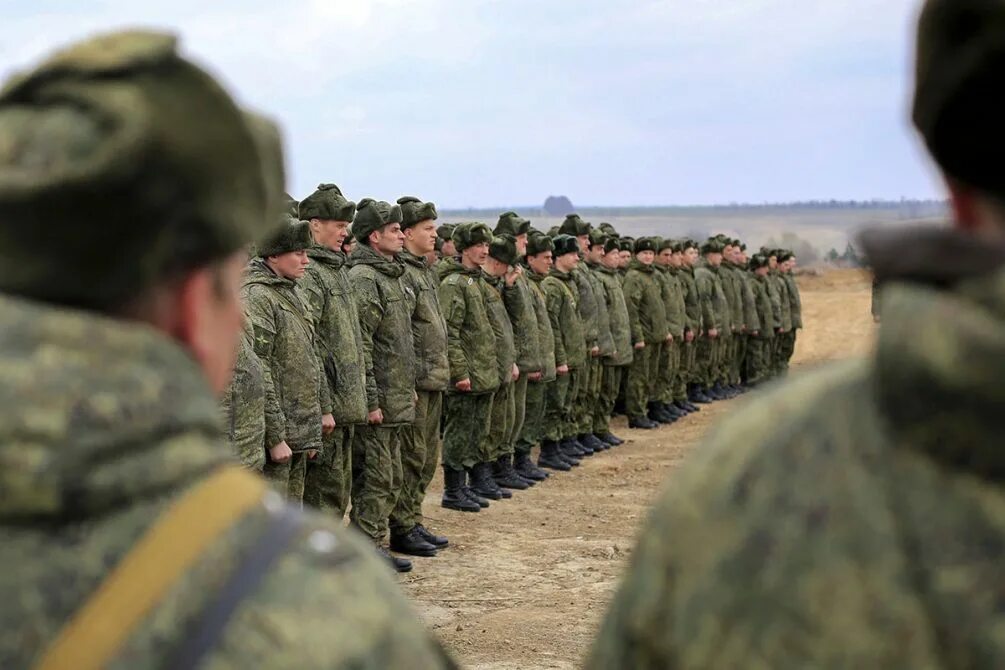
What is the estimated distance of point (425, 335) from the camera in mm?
9109

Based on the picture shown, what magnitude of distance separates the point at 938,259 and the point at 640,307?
50.5ft

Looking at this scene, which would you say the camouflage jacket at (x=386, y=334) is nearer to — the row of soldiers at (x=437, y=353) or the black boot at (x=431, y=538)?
the row of soldiers at (x=437, y=353)

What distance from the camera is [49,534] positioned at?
1.42m

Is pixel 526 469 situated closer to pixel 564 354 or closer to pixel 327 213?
pixel 564 354

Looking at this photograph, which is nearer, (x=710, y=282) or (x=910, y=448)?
(x=910, y=448)

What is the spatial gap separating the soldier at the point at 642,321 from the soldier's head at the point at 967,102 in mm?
14861

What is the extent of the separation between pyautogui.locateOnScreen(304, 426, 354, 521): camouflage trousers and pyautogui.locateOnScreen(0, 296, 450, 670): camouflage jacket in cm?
627

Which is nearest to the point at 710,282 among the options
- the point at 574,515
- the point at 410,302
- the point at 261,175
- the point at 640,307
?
the point at 640,307

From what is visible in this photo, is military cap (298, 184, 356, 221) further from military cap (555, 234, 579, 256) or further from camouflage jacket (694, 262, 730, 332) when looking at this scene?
camouflage jacket (694, 262, 730, 332)

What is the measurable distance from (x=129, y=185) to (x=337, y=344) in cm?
627

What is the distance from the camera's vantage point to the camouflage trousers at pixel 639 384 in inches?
648

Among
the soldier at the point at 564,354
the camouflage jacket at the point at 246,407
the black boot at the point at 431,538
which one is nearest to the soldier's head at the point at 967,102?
the camouflage jacket at the point at 246,407

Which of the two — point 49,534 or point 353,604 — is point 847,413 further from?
point 49,534

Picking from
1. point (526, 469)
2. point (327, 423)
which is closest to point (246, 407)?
point (327, 423)
